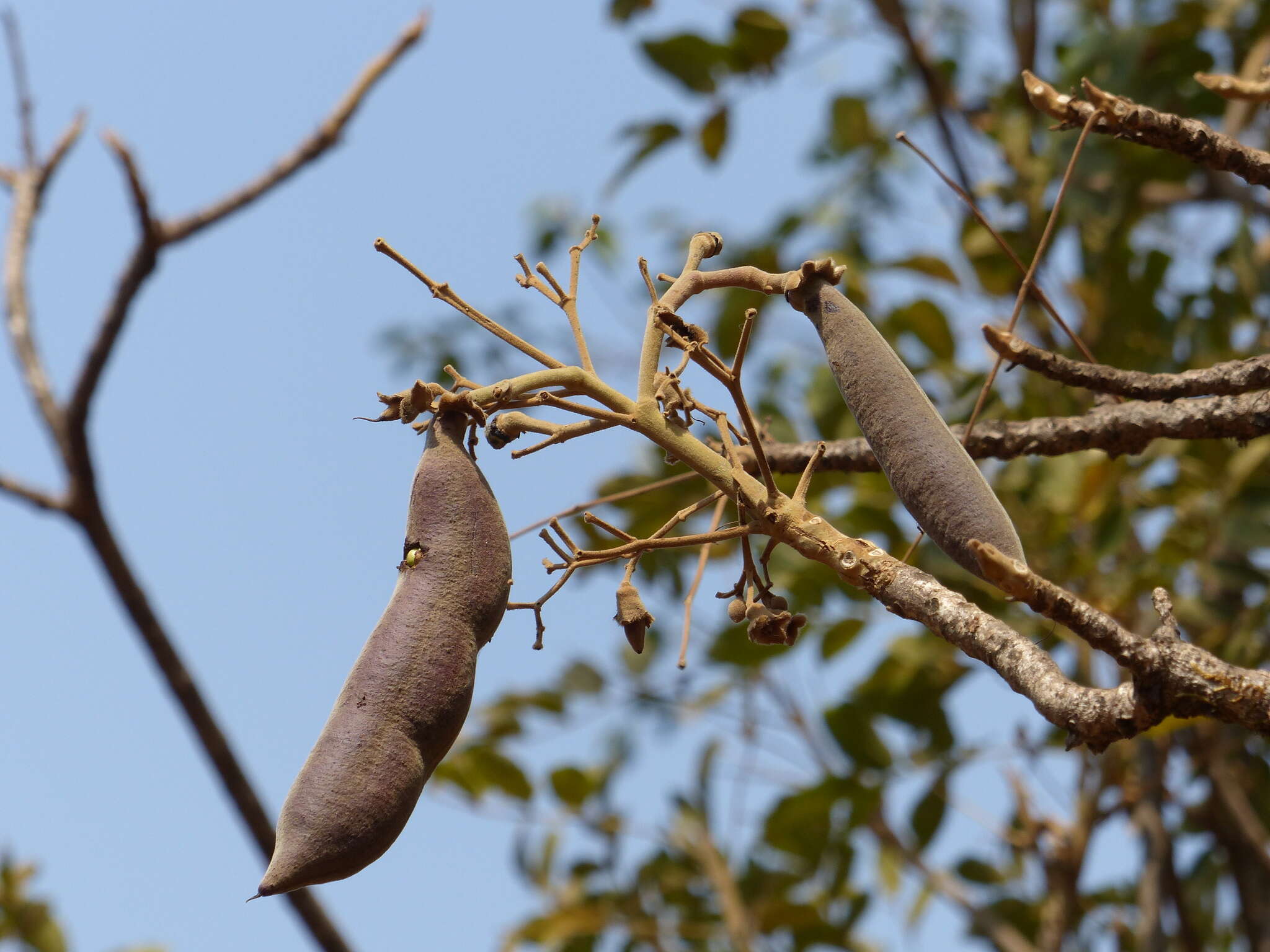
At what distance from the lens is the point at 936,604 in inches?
42.7

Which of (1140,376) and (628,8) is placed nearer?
(1140,376)

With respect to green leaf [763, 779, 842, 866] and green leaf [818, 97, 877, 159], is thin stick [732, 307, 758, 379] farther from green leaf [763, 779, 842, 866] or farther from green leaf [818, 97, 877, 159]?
green leaf [818, 97, 877, 159]

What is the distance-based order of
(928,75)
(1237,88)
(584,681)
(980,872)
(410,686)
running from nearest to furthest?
(410,686)
(1237,88)
(980,872)
(928,75)
(584,681)

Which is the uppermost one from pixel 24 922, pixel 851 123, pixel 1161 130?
pixel 851 123

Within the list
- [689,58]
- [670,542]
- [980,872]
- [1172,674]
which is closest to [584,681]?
[980,872]

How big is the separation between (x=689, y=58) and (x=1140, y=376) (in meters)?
2.07

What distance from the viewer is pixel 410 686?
1.12 m

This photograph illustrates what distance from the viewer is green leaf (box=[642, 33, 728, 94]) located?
3170 mm

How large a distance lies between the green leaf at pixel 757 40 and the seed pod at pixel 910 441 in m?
2.14

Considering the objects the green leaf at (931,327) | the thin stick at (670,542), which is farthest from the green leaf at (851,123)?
the thin stick at (670,542)

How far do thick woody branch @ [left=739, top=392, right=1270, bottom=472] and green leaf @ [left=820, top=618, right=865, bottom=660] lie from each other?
127 centimetres

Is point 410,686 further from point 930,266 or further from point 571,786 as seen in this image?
point 571,786

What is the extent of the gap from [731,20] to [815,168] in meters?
2.01

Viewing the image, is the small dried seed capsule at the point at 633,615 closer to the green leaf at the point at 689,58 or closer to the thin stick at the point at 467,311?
the thin stick at the point at 467,311
